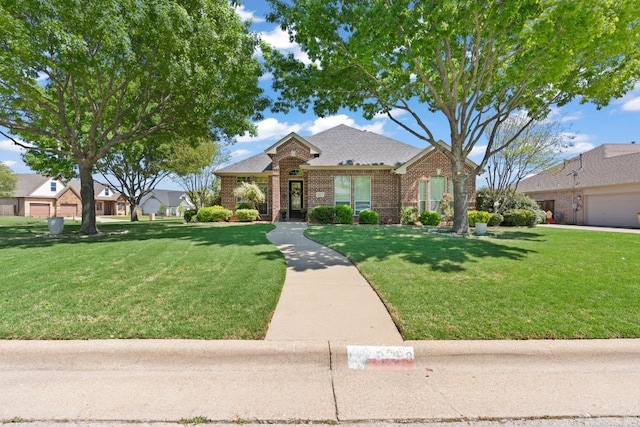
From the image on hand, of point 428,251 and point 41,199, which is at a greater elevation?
point 41,199

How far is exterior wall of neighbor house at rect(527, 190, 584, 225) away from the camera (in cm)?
2359

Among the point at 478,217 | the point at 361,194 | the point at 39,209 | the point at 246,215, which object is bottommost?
the point at 478,217

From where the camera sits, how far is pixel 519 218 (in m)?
17.1

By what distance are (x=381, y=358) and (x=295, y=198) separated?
19.0m

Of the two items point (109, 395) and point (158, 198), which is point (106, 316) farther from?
point (158, 198)

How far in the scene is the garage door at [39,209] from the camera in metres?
45.3

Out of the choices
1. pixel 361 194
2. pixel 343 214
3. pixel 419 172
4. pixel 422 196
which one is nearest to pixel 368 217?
pixel 343 214

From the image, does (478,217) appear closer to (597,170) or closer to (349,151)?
(349,151)

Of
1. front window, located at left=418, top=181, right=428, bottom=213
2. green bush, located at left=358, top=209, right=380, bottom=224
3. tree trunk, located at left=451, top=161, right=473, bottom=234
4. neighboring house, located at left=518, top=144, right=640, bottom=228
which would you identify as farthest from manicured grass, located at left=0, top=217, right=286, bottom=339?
neighboring house, located at left=518, top=144, right=640, bottom=228

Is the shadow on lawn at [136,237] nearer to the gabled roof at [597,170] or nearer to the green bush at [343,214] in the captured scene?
the green bush at [343,214]

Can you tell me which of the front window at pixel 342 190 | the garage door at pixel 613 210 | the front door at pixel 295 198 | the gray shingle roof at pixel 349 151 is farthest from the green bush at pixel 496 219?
the front door at pixel 295 198

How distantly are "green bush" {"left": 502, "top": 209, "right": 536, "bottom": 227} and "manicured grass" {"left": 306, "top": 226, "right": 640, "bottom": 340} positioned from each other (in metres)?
9.08

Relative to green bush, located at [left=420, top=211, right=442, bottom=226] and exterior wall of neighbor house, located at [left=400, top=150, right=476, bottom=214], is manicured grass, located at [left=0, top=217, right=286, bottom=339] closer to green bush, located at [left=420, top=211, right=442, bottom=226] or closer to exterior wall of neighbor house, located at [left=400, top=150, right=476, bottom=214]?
green bush, located at [left=420, top=211, right=442, bottom=226]

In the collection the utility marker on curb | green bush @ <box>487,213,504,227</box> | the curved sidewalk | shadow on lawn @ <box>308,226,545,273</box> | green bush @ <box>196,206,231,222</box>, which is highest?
green bush @ <box>196,206,231,222</box>
